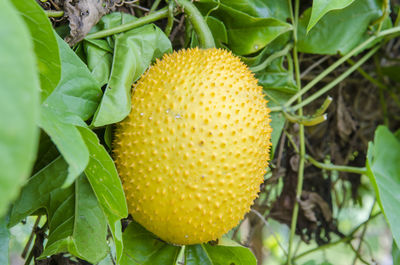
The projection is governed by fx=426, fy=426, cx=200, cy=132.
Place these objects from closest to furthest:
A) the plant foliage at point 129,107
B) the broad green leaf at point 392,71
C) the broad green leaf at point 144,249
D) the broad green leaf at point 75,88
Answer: the plant foliage at point 129,107, the broad green leaf at point 75,88, the broad green leaf at point 144,249, the broad green leaf at point 392,71

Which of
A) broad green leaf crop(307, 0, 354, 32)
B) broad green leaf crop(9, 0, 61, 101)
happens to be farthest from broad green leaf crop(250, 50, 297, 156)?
broad green leaf crop(9, 0, 61, 101)

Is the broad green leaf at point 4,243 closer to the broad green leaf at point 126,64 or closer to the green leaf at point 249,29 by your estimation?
the broad green leaf at point 126,64

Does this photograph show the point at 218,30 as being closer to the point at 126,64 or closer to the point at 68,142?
the point at 126,64

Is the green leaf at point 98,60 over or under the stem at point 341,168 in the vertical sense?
over

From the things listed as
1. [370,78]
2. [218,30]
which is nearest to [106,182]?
[218,30]

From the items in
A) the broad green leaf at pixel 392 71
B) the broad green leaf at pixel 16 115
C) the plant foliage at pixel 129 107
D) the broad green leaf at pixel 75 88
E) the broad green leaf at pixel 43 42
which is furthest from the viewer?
the broad green leaf at pixel 392 71

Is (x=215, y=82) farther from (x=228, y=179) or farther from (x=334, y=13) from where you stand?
(x=334, y=13)

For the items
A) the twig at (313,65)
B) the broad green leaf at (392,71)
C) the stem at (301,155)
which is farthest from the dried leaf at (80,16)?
the broad green leaf at (392,71)
